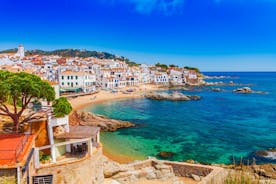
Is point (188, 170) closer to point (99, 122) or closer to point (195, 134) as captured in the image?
point (195, 134)

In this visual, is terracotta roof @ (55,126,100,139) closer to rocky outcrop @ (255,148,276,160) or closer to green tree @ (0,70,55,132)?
green tree @ (0,70,55,132)

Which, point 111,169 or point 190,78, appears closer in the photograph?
point 111,169

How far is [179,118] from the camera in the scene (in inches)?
1719

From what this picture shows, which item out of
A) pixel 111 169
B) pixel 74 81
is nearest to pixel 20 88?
pixel 111 169

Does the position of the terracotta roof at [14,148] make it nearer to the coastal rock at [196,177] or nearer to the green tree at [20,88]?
the green tree at [20,88]

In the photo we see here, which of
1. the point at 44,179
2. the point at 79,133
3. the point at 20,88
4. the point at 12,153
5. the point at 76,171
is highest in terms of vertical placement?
the point at 20,88

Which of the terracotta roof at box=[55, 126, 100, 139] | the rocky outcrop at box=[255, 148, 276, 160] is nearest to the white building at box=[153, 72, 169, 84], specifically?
the rocky outcrop at box=[255, 148, 276, 160]

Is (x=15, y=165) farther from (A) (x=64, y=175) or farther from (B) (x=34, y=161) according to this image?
(A) (x=64, y=175)

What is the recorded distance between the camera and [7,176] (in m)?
9.12

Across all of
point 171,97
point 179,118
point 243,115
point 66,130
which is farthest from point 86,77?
point 66,130

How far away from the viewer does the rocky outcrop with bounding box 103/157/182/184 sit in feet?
53.4

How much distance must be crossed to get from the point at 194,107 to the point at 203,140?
26.2 m

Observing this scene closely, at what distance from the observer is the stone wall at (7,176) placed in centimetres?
905

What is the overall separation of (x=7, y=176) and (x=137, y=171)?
10.1 meters
